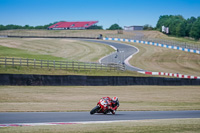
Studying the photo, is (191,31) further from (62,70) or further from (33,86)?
(33,86)

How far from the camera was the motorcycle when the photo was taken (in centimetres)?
1628

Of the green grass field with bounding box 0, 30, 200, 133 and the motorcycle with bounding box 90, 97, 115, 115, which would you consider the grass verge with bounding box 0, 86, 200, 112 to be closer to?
the green grass field with bounding box 0, 30, 200, 133

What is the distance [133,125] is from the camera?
42.7 ft

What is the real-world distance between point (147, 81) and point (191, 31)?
4135 inches

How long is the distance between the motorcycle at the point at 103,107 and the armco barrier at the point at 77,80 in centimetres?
1747

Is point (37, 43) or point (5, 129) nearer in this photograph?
point (5, 129)

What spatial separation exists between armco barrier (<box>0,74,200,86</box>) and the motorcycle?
17.5 meters

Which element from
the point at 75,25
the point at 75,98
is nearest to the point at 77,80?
the point at 75,98

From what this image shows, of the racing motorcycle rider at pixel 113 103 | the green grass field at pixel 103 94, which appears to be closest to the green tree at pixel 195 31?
the green grass field at pixel 103 94

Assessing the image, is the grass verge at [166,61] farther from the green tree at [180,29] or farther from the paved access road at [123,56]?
the green tree at [180,29]

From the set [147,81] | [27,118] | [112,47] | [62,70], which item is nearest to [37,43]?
[112,47]

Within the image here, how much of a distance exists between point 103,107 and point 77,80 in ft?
64.5

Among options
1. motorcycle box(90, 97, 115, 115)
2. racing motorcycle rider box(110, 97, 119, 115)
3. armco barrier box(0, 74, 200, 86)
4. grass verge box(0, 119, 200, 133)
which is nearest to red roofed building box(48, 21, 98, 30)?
armco barrier box(0, 74, 200, 86)

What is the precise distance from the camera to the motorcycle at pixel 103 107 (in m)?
16.3
